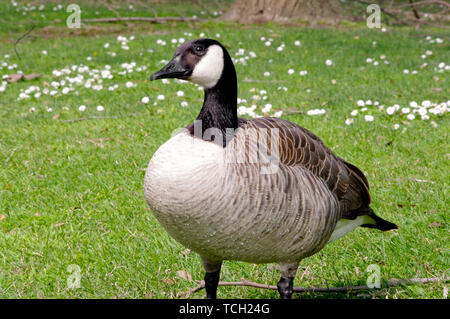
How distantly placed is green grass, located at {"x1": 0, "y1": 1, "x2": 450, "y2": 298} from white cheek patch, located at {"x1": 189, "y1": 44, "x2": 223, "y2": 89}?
1.56 m

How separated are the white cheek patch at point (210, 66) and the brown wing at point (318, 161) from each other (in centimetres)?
37

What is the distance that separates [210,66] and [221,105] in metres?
0.23

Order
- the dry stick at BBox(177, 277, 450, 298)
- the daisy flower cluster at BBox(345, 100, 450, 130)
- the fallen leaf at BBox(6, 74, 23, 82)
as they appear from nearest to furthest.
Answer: the dry stick at BBox(177, 277, 450, 298) < the daisy flower cluster at BBox(345, 100, 450, 130) < the fallen leaf at BBox(6, 74, 23, 82)

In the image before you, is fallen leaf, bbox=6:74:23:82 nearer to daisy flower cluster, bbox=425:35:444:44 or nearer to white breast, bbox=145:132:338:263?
white breast, bbox=145:132:338:263

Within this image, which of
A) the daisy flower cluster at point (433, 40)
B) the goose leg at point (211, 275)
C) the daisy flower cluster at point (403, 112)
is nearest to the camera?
the goose leg at point (211, 275)

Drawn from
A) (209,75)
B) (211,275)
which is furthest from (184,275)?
(209,75)

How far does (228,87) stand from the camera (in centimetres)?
309

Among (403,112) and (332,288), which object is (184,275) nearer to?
(332,288)

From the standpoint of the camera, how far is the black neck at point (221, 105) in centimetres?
303

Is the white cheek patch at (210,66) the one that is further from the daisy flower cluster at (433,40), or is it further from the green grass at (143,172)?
the daisy flower cluster at (433,40)

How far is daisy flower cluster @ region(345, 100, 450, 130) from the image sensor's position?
6.82 m

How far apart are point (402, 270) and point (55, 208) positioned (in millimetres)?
3104

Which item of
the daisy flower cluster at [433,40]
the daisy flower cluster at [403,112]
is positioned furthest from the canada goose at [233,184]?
the daisy flower cluster at [433,40]

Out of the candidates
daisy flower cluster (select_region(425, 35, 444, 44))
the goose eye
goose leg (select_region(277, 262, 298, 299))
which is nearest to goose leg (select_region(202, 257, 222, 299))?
goose leg (select_region(277, 262, 298, 299))
